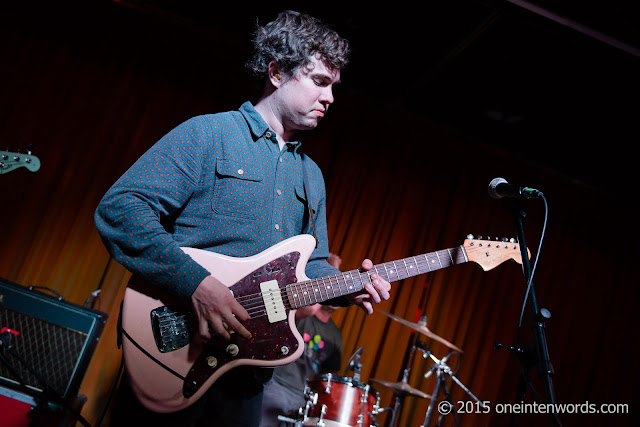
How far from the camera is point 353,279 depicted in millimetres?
2123

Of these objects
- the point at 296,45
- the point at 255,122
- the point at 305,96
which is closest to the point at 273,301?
the point at 255,122

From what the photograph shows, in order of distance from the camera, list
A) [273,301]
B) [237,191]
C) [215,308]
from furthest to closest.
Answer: [237,191] → [273,301] → [215,308]

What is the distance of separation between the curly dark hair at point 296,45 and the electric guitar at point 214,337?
91 centimetres

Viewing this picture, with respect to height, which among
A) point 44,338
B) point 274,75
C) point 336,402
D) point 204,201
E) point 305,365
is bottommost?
point 44,338

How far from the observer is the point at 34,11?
5.70 meters

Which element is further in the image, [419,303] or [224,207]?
[419,303]

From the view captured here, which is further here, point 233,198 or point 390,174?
point 390,174

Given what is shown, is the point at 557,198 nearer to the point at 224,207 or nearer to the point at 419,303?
the point at 419,303

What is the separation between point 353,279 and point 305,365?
116 inches

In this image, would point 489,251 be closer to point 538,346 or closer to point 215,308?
point 538,346

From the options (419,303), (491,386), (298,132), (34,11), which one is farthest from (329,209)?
(34,11)

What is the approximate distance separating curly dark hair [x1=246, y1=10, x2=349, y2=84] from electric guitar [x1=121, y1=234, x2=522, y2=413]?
0.91 m

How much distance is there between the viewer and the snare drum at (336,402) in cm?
396

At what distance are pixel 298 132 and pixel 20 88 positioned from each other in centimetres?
460
